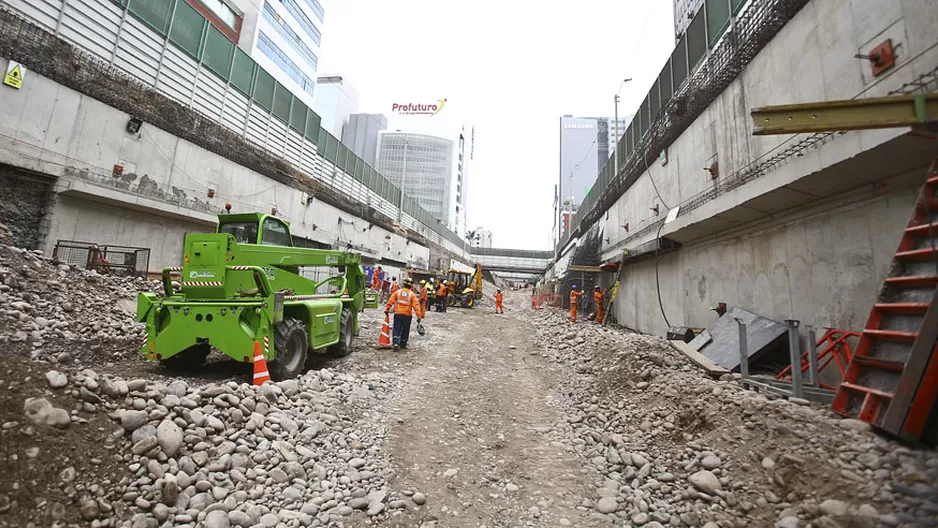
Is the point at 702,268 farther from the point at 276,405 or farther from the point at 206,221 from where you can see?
the point at 206,221

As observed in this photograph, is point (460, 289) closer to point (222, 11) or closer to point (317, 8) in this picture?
point (222, 11)

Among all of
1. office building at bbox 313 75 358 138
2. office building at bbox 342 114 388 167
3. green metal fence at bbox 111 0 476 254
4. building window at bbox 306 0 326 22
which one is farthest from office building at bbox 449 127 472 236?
green metal fence at bbox 111 0 476 254

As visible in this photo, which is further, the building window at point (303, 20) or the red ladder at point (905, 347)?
the building window at point (303, 20)

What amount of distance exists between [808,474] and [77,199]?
622 inches

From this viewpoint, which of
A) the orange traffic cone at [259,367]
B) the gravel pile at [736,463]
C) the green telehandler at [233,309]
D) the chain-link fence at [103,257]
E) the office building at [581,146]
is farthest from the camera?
the office building at [581,146]

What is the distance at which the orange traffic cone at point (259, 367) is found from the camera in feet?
15.3

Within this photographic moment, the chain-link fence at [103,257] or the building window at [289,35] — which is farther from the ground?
the building window at [289,35]

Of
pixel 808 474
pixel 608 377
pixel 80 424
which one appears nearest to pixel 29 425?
pixel 80 424

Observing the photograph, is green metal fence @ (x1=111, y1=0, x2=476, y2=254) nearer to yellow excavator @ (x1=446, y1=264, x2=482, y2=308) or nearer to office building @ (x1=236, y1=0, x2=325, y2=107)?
yellow excavator @ (x1=446, y1=264, x2=482, y2=308)

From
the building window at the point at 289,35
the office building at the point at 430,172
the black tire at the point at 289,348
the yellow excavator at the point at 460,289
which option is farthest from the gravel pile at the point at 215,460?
the office building at the point at 430,172

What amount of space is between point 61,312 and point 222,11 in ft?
123

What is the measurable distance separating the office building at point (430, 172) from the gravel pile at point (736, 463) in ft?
245

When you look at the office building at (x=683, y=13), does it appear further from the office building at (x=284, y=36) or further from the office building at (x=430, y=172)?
the office building at (x=430, y=172)

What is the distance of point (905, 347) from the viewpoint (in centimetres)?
290
